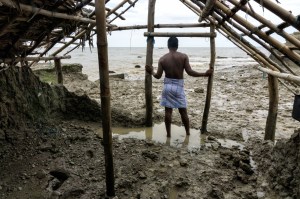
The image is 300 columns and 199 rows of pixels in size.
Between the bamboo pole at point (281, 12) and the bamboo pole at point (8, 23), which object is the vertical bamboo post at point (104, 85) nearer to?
the bamboo pole at point (8, 23)

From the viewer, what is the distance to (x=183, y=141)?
5.40 m

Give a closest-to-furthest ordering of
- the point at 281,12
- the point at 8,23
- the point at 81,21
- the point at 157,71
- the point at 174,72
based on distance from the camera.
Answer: the point at 281,12 → the point at 8,23 → the point at 81,21 → the point at 174,72 → the point at 157,71

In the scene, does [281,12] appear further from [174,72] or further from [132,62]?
[132,62]

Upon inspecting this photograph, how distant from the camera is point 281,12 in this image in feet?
6.49

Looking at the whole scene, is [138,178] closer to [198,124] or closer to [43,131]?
[43,131]

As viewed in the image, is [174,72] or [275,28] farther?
[174,72]

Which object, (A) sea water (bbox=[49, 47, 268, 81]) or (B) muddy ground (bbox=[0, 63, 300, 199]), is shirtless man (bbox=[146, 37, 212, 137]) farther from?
(A) sea water (bbox=[49, 47, 268, 81])

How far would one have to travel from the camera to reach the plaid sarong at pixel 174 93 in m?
5.24

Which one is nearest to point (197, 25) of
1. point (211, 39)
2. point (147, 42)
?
point (211, 39)

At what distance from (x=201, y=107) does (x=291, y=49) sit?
19.0ft

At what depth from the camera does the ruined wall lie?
4496mm

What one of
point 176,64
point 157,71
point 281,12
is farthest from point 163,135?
point 281,12

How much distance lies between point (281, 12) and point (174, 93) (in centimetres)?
333

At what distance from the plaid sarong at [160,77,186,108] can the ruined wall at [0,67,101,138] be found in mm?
1667
